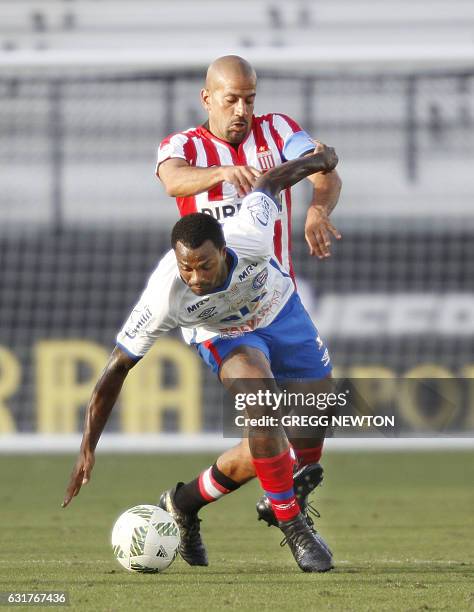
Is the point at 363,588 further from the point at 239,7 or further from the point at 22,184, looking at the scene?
the point at 239,7

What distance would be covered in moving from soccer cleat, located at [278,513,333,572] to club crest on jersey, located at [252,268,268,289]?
1034 millimetres

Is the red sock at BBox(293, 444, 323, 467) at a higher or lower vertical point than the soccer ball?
higher

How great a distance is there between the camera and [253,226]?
5.43 m

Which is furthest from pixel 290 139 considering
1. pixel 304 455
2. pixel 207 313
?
pixel 304 455

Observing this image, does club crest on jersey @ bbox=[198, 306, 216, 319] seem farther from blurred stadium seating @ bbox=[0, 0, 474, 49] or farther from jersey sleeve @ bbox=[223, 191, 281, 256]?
blurred stadium seating @ bbox=[0, 0, 474, 49]

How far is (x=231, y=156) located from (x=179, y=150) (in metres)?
0.25

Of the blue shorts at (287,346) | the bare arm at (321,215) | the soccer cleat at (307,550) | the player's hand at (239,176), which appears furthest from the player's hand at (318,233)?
the soccer cleat at (307,550)

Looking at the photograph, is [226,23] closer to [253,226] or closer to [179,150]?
[179,150]

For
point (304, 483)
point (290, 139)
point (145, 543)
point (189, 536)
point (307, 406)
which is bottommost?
point (189, 536)

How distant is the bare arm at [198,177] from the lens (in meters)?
5.52

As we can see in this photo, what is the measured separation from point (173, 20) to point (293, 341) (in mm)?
11848

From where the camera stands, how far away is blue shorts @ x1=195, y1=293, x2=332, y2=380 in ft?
18.5

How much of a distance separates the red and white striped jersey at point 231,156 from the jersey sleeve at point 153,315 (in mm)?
685

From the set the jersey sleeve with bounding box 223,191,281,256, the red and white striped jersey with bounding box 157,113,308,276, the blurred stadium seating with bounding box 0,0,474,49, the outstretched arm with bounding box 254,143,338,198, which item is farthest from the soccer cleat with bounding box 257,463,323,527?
the blurred stadium seating with bounding box 0,0,474,49
